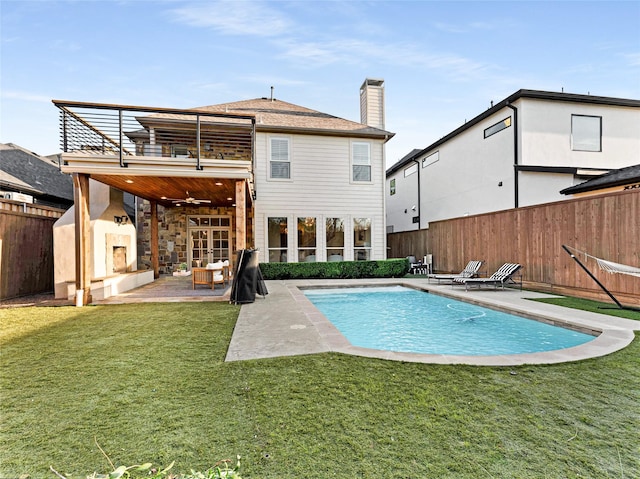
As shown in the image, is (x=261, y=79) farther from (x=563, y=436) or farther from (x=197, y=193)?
(x=563, y=436)

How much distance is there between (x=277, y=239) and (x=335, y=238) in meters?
2.36

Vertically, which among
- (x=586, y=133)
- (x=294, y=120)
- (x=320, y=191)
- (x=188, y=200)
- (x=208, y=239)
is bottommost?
(x=208, y=239)

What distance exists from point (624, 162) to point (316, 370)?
14724 mm

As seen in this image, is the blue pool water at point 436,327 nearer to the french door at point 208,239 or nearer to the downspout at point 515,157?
the downspout at point 515,157

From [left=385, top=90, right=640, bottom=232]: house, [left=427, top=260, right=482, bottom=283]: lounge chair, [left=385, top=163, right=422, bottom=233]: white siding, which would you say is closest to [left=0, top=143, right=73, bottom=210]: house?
[left=427, top=260, right=482, bottom=283]: lounge chair

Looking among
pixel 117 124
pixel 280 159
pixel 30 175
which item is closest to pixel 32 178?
pixel 30 175

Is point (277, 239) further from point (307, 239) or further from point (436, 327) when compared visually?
point (436, 327)

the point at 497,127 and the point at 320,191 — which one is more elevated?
the point at 497,127

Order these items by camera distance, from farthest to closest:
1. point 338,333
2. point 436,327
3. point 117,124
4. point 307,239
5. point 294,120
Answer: point 294,120
point 307,239
point 117,124
point 436,327
point 338,333

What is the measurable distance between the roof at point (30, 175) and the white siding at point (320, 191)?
835 centimetres

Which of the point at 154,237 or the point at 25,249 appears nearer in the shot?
the point at 25,249

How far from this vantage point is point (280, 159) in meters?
12.4

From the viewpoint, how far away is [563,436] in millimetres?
2078

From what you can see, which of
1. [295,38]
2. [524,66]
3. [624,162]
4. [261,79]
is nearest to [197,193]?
[295,38]
